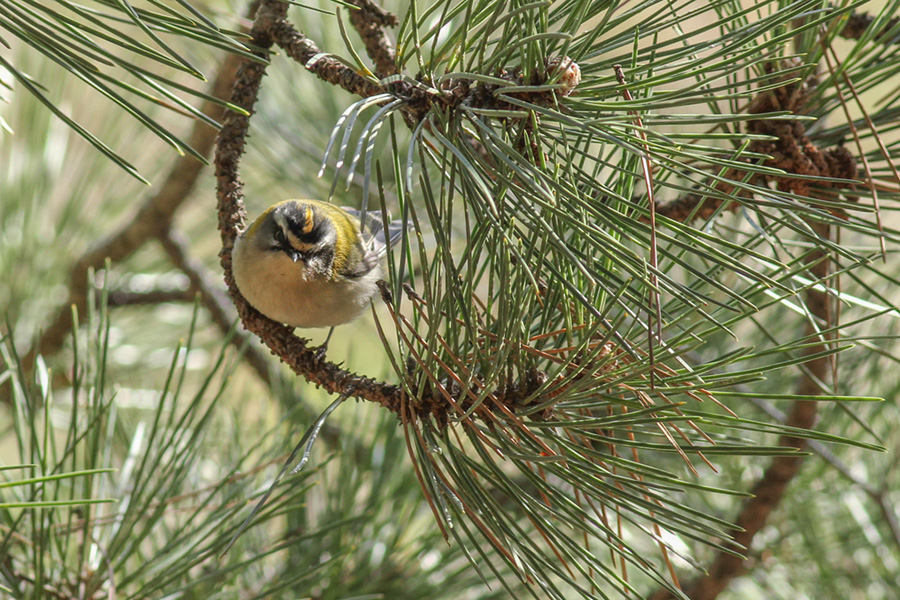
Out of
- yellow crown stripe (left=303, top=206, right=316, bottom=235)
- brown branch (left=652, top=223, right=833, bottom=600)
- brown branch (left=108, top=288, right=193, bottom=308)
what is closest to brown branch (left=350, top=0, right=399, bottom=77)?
yellow crown stripe (left=303, top=206, right=316, bottom=235)

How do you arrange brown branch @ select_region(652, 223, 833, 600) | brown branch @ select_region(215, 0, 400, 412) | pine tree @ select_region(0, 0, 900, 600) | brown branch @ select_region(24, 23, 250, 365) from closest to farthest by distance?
pine tree @ select_region(0, 0, 900, 600), brown branch @ select_region(215, 0, 400, 412), brown branch @ select_region(652, 223, 833, 600), brown branch @ select_region(24, 23, 250, 365)

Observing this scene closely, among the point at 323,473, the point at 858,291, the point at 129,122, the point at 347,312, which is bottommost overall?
the point at 858,291

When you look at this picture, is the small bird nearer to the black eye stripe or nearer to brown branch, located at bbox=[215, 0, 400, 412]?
the black eye stripe

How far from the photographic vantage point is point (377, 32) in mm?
864

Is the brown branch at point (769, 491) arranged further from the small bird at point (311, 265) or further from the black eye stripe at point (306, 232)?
the black eye stripe at point (306, 232)

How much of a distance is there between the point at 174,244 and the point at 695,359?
1139 mm

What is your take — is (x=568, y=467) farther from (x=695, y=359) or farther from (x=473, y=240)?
(x=695, y=359)

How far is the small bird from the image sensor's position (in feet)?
3.91

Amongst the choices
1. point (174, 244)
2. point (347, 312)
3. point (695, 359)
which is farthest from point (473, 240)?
point (174, 244)

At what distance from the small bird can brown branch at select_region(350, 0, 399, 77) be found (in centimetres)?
35

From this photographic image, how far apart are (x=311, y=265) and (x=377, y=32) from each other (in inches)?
19.8

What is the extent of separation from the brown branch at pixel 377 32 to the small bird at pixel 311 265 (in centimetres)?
35

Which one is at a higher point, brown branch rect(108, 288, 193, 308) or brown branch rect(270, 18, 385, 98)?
brown branch rect(108, 288, 193, 308)

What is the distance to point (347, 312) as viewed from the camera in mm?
1303
